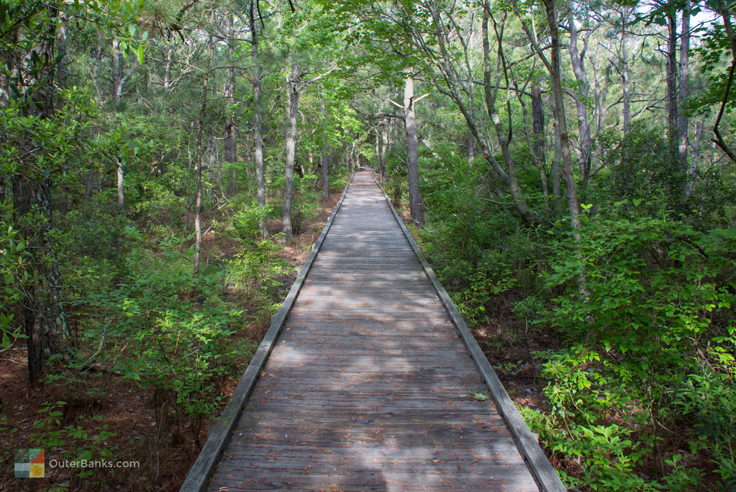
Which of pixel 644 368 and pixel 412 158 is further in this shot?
pixel 412 158

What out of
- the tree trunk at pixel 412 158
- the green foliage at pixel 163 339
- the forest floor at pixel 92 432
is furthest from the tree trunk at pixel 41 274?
the tree trunk at pixel 412 158

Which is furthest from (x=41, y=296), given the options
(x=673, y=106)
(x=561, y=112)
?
(x=673, y=106)

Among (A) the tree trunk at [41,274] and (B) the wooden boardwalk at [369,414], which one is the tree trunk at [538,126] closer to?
(B) the wooden boardwalk at [369,414]

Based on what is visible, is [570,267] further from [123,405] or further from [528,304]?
[123,405]

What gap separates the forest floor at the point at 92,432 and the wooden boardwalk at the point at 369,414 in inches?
29.0

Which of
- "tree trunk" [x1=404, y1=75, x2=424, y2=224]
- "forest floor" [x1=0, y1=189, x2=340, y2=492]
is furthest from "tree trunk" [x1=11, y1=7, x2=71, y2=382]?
"tree trunk" [x1=404, y1=75, x2=424, y2=224]

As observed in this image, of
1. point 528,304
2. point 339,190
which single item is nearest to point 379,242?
point 528,304

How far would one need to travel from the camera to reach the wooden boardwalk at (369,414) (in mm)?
3070

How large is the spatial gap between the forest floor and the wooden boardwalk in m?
0.74

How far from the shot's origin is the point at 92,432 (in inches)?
165

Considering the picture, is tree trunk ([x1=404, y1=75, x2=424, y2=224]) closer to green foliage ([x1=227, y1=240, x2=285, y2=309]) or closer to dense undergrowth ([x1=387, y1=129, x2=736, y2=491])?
green foliage ([x1=227, y1=240, x2=285, y2=309])

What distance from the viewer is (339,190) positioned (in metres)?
28.4

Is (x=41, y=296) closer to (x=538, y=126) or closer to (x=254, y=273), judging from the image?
(x=254, y=273)

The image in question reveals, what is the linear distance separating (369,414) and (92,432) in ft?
9.89
